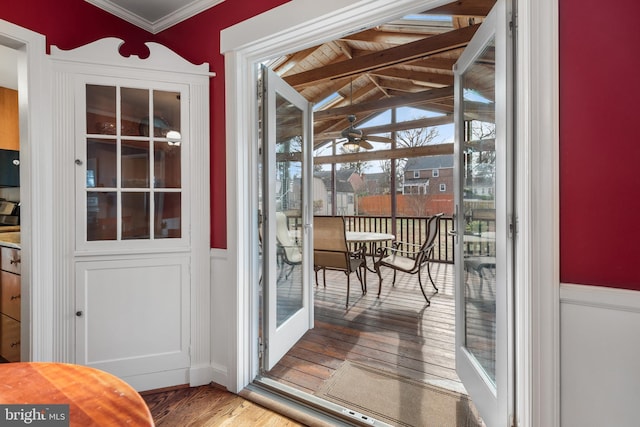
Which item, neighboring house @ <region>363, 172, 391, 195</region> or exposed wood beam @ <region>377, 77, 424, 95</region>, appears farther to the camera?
neighboring house @ <region>363, 172, 391, 195</region>

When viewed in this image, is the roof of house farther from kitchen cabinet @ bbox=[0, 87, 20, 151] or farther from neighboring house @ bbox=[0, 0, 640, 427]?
kitchen cabinet @ bbox=[0, 87, 20, 151]

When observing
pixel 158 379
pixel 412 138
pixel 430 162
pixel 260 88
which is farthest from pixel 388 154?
pixel 158 379

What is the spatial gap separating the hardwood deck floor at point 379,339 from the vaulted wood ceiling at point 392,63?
247 cm

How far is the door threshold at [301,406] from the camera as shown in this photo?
1635mm

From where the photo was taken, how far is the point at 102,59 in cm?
185

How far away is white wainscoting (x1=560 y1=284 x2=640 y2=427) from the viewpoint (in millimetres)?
1010

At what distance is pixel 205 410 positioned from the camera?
175 centimetres

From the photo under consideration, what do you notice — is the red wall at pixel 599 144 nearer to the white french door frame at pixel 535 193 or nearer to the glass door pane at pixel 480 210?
the white french door frame at pixel 535 193

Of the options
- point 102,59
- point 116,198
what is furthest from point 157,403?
point 102,59

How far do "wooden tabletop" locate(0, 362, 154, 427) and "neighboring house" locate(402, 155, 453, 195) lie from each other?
6455 mm

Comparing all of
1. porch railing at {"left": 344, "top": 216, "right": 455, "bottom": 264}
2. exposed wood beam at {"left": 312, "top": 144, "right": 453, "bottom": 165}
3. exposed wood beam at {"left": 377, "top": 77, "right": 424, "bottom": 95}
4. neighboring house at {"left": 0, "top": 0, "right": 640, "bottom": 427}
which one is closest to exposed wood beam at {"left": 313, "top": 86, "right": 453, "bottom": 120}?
exposed wood beam at {"left": 377, "top": 77, "right": 424, "bottom": 95}

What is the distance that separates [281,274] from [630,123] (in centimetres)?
205

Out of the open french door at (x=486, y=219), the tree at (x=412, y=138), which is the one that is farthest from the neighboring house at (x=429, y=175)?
the open french door at (x=486, y=219)

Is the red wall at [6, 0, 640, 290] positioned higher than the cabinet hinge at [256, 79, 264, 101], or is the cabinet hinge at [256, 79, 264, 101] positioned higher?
the cabinet hinge at [256, 79, 264, 101]
